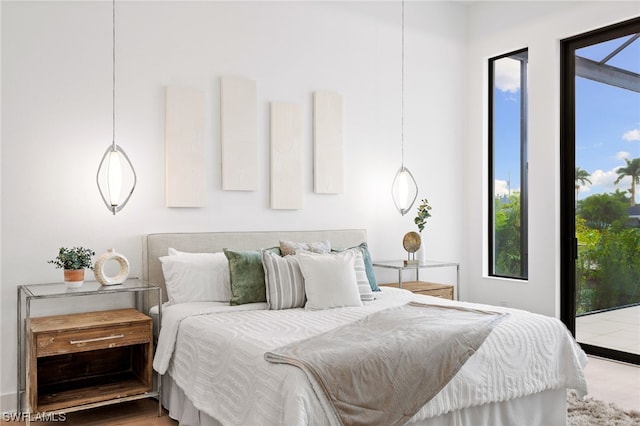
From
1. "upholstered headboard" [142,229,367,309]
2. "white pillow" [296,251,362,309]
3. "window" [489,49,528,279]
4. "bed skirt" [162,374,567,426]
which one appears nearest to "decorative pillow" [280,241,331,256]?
"white pillow" [296,251,362,309]

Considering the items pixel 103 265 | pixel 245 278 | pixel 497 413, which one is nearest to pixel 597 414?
pixel 497 413

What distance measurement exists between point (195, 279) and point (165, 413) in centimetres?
81

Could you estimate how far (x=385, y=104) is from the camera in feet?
16.5

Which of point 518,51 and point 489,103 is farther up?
point 518,51

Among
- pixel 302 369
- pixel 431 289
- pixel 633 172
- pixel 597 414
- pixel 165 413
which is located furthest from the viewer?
pixel 431 289

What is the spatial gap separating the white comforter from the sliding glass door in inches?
61.6

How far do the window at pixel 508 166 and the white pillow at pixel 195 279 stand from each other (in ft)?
9.27

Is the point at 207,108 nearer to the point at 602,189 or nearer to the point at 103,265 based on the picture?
the point at 103,265

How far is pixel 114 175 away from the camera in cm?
356

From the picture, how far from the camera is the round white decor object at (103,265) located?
11.1 ft

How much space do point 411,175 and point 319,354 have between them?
3.04 meters

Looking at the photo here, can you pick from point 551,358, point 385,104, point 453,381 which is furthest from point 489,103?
point 453,381

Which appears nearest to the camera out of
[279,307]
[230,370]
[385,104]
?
[230,370]

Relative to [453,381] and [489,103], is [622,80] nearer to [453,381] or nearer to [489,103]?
[489,103]
